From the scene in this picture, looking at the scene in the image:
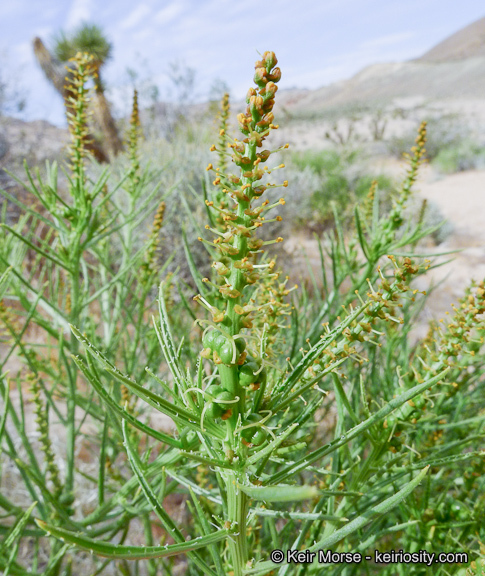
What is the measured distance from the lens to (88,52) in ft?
30.0

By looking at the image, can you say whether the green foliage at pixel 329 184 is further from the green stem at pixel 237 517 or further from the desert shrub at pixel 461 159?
the green stem at pixel 237 517

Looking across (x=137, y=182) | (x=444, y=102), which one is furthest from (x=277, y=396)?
(x=444, y=102)

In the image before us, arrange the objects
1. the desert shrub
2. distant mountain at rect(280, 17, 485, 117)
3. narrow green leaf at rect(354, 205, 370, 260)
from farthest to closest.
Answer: distant mountain at rect(280, 17, 485, 117), the desert shrub, narrow green leaf at rect(354, 205, 370, 260)

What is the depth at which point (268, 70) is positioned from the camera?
20.2 inches

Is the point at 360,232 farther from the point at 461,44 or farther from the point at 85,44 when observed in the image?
the point at 461,44

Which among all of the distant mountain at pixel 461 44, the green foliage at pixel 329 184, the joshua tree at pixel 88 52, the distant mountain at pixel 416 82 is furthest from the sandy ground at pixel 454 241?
the distant mountain at pixel 461 44

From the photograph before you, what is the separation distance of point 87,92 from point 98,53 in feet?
34.7

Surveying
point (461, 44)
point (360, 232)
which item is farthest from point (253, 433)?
point (461, 44)

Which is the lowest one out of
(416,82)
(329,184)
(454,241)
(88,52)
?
(454,241)

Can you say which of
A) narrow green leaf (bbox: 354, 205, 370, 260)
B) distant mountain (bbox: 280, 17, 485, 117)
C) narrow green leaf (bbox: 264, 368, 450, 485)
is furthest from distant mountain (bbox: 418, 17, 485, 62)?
narrow green leaf (bbox: 264, 368, 450, 485)

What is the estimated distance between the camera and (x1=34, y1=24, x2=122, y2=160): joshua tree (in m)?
9.37

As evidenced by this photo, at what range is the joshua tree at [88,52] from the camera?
9.37 m

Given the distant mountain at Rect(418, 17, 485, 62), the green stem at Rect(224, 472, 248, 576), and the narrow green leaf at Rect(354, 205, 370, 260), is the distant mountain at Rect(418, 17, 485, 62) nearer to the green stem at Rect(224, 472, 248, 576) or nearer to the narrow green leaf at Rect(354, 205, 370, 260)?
the narrow green leaf at Rect(354, 205, 370, 260)

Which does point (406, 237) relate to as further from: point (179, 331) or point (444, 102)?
point (444, 102)
